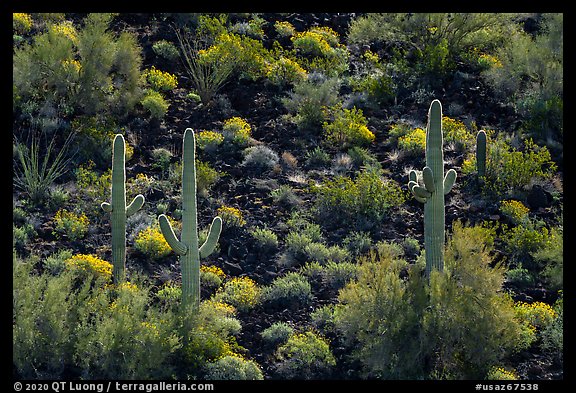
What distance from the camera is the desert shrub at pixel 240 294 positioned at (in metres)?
29.4

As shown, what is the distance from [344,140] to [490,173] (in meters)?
3.34

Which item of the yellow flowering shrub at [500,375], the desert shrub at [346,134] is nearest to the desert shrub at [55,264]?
the desert shrub at [346,134]

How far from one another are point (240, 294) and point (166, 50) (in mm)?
9934

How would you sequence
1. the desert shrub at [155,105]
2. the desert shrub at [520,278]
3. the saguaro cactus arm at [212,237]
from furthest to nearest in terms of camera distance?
the desert shrub at [155,105] < the desert shrub at [520,278] < the saguaro cactus arm at [212,237]

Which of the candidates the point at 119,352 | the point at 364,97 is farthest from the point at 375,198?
the point at 119,352

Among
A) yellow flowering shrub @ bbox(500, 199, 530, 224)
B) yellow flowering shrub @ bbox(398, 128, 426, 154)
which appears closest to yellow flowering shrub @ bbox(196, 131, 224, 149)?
yellow flowering shrub @ bbox(398, 128, 426, 154)

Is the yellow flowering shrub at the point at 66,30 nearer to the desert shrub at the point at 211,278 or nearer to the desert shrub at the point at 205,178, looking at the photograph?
the desert shrub at the point at 205,178

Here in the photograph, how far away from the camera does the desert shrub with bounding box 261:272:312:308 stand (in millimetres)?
29578

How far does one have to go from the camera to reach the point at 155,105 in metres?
35.6

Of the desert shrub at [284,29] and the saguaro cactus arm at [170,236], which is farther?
the desert shrub at [284,29]

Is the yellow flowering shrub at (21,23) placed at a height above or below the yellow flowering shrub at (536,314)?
above

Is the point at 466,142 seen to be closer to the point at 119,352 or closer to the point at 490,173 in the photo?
the point at 490,173

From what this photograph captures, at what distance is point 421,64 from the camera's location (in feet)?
125

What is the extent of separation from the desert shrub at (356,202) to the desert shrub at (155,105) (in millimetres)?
4551
